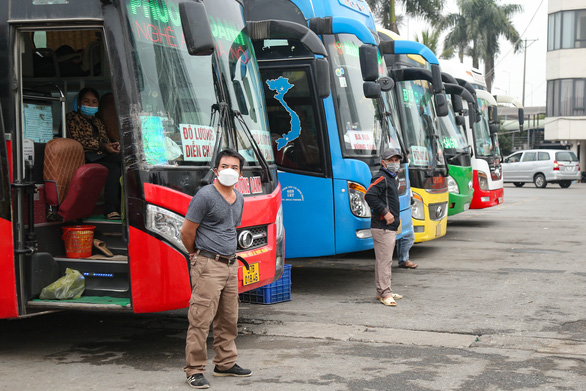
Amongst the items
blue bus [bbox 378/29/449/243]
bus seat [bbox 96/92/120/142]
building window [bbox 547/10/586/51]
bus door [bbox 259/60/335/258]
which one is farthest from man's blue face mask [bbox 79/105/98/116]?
building window [bbox 547/10/586/51]

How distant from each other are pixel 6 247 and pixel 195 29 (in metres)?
2.37

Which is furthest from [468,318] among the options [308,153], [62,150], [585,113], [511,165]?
[585,113]

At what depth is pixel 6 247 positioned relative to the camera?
6.18m

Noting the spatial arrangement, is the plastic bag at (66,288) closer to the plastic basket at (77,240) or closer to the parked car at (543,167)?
the plastic basket at (77,240)

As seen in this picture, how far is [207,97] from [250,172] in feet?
2.68

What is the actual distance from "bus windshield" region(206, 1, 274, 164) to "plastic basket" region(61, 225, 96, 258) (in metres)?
1.57

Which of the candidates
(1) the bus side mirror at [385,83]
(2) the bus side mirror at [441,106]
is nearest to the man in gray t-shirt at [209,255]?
(1) the bus side mirror at [385,83]

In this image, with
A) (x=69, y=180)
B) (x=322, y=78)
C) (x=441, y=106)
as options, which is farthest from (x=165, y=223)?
(x=441, y=106)

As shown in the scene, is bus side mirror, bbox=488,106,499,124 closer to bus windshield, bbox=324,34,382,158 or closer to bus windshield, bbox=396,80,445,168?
bus windshield, bbox=396,80,445,168

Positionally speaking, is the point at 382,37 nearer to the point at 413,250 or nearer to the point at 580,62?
the point at 413,250

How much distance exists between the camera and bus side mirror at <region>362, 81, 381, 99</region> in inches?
347

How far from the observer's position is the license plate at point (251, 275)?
6.52 metres

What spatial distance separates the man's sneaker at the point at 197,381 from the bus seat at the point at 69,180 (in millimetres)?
2045

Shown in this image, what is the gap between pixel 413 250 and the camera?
14.0 meters
